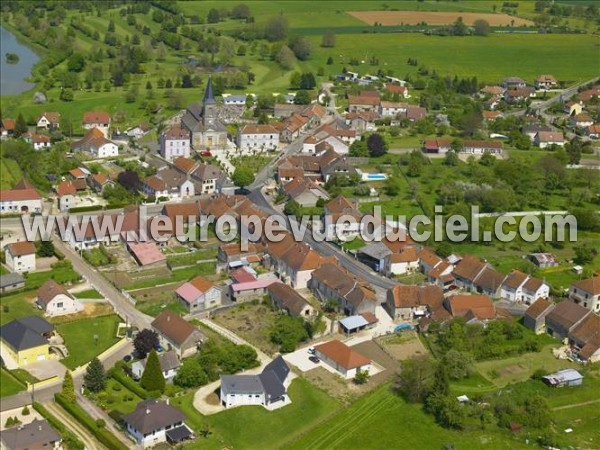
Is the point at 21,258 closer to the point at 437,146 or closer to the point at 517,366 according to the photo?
the point at 517,366

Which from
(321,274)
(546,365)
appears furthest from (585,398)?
(321,274)

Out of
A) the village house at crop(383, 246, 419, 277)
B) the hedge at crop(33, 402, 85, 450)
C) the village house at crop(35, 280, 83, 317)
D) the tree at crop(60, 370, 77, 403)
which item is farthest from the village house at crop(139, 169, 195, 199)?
the hedge at crop(33, 402, 85, 450)

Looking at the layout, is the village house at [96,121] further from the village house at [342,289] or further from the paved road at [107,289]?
the village house at [342,289]

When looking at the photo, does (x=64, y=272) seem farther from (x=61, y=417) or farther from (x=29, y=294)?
(x=61, y=417)

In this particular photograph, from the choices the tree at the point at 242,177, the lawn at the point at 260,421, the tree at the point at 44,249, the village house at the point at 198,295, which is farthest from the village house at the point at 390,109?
the lawn at the point at 260,421

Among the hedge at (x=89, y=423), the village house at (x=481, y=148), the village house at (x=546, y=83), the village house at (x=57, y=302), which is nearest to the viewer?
the hedge at (x=89, y=423)

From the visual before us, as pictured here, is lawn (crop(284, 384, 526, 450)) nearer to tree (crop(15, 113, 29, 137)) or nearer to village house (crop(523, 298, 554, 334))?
village house (crop(523, 298, 554, 334))
